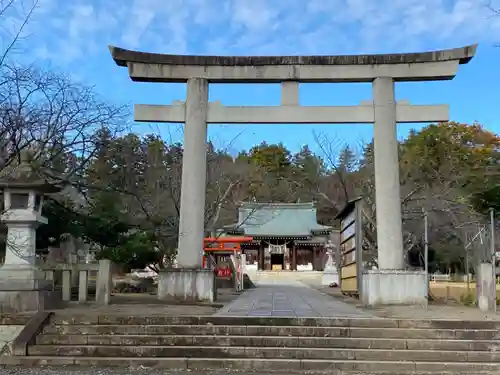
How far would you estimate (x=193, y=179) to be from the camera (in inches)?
518

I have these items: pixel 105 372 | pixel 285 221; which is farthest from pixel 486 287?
pixel 285 221

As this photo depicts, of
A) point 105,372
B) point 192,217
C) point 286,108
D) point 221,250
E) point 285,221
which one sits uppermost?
point 286,108

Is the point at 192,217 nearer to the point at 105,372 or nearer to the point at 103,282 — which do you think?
the point at 103,282

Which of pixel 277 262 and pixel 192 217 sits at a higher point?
pixel 192 217

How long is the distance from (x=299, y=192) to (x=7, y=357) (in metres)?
51.6

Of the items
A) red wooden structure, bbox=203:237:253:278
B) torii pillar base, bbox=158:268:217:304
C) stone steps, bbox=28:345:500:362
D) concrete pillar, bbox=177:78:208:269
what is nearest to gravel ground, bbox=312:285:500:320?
stone steps, bbox=28:345:500:362

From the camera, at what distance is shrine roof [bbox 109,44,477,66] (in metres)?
13.1

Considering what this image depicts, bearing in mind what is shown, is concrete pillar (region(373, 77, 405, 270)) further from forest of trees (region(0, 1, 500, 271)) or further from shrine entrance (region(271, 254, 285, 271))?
shrine entrance (region(271, 254, 285, 271))

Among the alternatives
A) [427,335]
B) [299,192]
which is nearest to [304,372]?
[427,335]

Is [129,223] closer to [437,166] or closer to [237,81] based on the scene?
[237,81]

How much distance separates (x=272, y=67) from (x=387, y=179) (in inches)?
167

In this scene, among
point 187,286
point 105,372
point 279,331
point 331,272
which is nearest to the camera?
point 105,372

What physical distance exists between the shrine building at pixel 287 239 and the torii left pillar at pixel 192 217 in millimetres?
34166

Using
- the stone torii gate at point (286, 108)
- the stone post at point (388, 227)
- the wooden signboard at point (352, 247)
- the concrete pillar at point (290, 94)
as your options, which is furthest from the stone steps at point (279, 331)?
the concrete pillar at point (290, 94)
